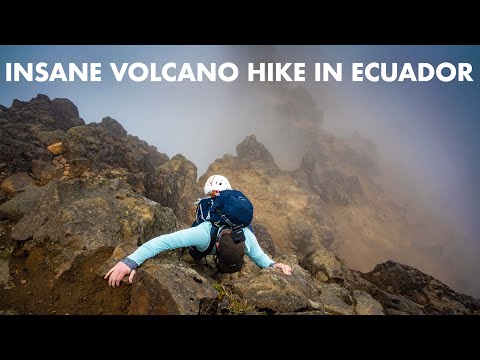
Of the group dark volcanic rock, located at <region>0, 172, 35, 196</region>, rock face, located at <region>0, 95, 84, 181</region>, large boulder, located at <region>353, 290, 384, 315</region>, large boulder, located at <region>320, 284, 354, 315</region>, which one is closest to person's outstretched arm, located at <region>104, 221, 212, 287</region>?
large boulder, located at <region>320, 284, 354, 315</region>

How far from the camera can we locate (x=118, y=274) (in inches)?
188

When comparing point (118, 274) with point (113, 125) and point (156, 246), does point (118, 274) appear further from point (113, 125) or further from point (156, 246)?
point (113, 125)

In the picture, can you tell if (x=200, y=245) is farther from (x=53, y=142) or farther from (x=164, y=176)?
(x=164, y=176)

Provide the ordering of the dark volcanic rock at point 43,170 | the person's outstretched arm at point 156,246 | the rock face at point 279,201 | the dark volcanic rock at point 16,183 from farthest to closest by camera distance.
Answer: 1. the rock face at point 279,201
2. the dark volcanic rock at point 43,170
3. the dark volcanic rock at point 16,183
4. the person's outstretched arm at point 156,246

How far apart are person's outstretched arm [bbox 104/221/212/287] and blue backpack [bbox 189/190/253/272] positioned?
21 cm

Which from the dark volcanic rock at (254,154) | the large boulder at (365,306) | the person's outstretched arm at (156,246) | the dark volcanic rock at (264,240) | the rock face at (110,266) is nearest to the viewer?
the rock face at (110,266)

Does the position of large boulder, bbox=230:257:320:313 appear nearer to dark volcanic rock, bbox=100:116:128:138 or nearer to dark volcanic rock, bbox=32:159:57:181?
dark volcanic rock, bbox=32:159:57:181

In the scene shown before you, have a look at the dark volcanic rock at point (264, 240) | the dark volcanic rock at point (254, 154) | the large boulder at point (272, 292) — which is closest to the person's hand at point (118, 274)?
the large boulder at point (272, 292)

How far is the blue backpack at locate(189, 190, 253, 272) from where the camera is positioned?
5707 millimetres

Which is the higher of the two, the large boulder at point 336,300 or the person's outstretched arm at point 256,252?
the person's outstretched arm at point 256,252

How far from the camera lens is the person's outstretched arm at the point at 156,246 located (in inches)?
188

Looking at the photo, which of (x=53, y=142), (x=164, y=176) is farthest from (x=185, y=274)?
(x=164, y=176)

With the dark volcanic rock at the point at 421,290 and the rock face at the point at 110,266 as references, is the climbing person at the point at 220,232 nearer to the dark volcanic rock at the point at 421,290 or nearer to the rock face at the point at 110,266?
the rock face at the point at 110,266

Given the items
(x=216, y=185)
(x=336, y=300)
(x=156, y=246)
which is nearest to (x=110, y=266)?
(x=156, y=246)
